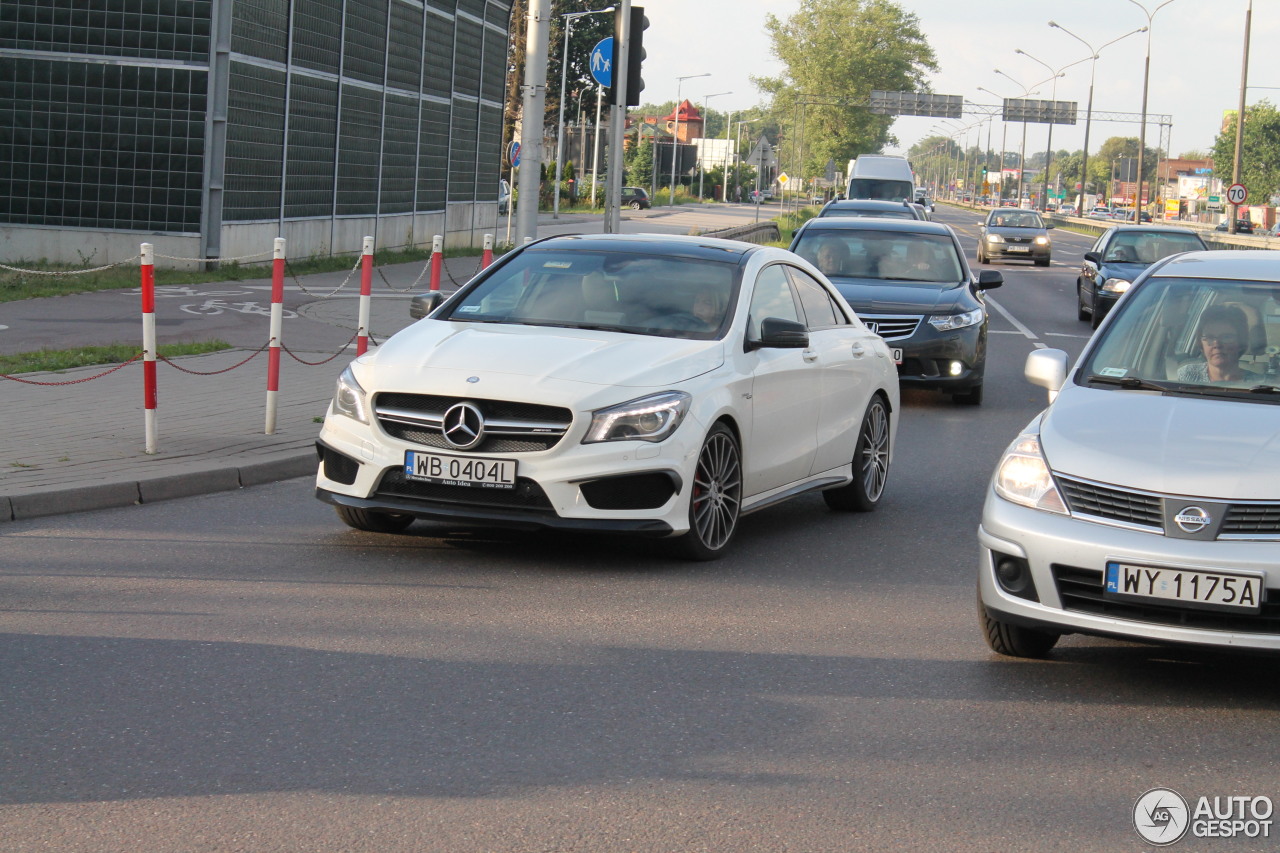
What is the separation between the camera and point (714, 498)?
763cm

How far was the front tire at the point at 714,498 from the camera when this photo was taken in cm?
748

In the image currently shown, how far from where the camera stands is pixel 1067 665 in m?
6.05

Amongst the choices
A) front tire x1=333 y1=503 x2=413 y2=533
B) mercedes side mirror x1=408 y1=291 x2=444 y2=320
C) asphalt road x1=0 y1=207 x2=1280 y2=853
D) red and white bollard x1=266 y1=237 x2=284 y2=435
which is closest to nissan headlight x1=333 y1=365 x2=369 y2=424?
front tire x1=333 y1=503 x2=413 y2=533

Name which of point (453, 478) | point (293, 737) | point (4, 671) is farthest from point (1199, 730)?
point (4, 671)

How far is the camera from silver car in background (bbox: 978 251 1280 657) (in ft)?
17.3

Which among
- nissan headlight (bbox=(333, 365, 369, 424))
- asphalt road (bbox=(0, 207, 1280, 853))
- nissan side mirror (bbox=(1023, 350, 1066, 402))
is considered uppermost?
nissan side mirror (bbox=(1023, 350, 1066, 402))

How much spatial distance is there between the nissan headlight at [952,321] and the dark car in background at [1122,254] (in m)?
9.56

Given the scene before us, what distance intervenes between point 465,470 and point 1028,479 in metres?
2.56

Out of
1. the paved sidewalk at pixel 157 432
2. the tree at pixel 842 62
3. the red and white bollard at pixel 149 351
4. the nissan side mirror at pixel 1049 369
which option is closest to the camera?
the nissan side mirror at pixel 1049 369

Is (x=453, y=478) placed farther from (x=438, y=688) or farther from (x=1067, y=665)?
(x=1067, y=665)

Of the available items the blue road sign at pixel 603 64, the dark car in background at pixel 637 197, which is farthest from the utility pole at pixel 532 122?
the dark car in background at pixel 637 197

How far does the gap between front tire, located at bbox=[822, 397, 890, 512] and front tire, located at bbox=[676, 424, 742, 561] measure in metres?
1.59

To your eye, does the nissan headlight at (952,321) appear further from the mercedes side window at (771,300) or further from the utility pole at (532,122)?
the mercedes side window at (771,300)

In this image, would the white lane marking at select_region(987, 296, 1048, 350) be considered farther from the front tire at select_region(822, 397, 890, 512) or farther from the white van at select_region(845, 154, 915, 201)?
the white van at select_region(845, 154, 915, 201)
